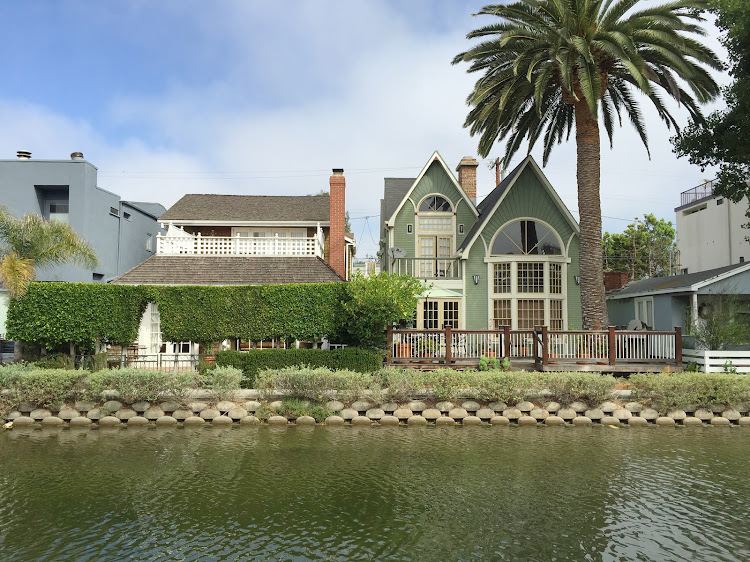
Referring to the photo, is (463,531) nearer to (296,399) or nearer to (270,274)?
(296,399)

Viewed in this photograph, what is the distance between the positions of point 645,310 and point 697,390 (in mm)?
8274

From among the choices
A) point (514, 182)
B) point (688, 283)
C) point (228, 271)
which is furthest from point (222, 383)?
point (688, 283)

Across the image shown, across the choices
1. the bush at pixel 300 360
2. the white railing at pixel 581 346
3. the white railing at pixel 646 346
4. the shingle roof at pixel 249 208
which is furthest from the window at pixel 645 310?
the shingle roof at pixel 249 208

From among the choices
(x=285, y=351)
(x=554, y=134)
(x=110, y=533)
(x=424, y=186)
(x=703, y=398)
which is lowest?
(x=110, y=533)

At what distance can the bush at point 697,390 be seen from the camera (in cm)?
1667

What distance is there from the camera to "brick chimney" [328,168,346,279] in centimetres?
2653

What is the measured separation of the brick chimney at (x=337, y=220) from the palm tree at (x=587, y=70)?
276 inches

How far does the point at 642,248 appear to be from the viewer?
5434cm

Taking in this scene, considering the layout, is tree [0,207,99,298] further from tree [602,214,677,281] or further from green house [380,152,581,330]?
tree [602,214,677,281]

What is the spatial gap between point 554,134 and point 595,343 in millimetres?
→ 11464

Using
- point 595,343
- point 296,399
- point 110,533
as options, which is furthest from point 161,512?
point 595,343

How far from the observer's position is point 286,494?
10.3 meters

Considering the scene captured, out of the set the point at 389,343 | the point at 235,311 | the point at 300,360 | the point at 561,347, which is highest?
the point at 235,311

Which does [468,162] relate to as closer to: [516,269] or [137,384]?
[516,269]
